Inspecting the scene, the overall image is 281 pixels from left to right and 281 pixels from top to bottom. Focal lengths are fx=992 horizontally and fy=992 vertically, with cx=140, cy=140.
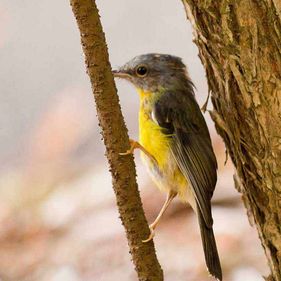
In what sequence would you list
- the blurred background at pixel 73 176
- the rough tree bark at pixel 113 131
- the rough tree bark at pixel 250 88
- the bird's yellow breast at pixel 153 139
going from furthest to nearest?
the blurred background at pixel 73 176 → the bird's yellow breast at pixel 153 139 → the rough tree bark at pixel 250 88 → the rough tree bark at pixel 113 131

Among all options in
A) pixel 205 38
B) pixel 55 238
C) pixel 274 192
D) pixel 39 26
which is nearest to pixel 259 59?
pixel 205 38

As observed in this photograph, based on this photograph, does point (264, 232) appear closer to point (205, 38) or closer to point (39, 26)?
point (205, 38)

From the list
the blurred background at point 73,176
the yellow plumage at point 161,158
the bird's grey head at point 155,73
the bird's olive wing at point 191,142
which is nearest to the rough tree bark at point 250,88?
the bird's olive wing at point 191,142

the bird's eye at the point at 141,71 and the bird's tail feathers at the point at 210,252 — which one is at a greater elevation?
the bird's eye at the point at 141,71

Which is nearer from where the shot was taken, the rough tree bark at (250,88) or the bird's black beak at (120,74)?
the rough tree bark at (250,88)

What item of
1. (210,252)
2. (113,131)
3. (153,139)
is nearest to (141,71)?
(153,139)

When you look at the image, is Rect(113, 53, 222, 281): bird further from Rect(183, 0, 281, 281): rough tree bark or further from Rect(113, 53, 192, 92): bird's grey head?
Rect(183, 0, 281, 281): rough tree bark

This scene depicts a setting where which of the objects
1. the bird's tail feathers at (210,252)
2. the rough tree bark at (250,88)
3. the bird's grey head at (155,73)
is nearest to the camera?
the rough tree bark at (250,88)

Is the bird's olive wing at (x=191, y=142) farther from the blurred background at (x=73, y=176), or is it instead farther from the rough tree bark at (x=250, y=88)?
the blurred background at (x=73, y=176)

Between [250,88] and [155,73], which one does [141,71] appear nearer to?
[155,73]

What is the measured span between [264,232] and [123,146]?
69 cm

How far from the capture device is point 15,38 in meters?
5.63

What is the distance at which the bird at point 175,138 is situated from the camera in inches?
133

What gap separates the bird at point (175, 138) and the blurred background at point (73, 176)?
97 centimetres
